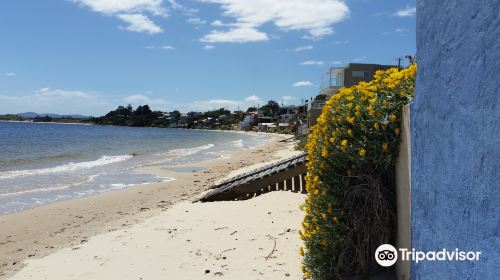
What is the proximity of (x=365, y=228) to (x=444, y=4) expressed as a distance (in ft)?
6.70

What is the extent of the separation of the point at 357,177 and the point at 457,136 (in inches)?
59.9

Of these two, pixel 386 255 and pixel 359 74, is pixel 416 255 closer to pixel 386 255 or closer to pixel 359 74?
pixel 386 255

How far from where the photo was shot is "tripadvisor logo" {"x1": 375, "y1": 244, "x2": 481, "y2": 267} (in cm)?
231

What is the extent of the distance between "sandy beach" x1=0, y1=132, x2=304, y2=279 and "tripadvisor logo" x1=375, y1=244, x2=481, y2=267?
1667mm

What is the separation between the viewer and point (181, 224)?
8672 millimetres

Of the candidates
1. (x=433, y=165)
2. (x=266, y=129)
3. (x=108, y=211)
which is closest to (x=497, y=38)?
(x=433, y=165)

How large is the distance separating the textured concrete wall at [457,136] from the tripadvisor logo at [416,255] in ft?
0.12

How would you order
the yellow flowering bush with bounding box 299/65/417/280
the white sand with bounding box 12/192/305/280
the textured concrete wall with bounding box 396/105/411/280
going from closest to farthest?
the textured concrete wall with bounding box 396/105/411/280
the yellow flowering bush with bounding box 299/65/417/280
the white sand with bounding box 12/192/305/280

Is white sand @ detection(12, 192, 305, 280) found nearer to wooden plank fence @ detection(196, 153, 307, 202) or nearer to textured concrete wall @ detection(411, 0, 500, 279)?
wooden plank fence @ detection(196, 153, 307, 202)

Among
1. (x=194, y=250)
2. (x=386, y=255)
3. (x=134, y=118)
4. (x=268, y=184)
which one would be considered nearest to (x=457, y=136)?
(x=386, y=255)

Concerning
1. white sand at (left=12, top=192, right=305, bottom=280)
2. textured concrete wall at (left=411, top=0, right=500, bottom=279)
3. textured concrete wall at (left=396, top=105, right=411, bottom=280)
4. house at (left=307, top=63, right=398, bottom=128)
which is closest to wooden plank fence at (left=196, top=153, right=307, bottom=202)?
white sand at (left=12, top=192, right=305, bottom=280)

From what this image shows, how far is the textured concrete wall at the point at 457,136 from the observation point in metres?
2.03

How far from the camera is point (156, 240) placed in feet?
24.8

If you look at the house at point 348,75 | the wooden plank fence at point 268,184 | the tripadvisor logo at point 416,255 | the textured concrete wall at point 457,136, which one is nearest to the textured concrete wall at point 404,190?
the tripadvisor logo at point 416,255
